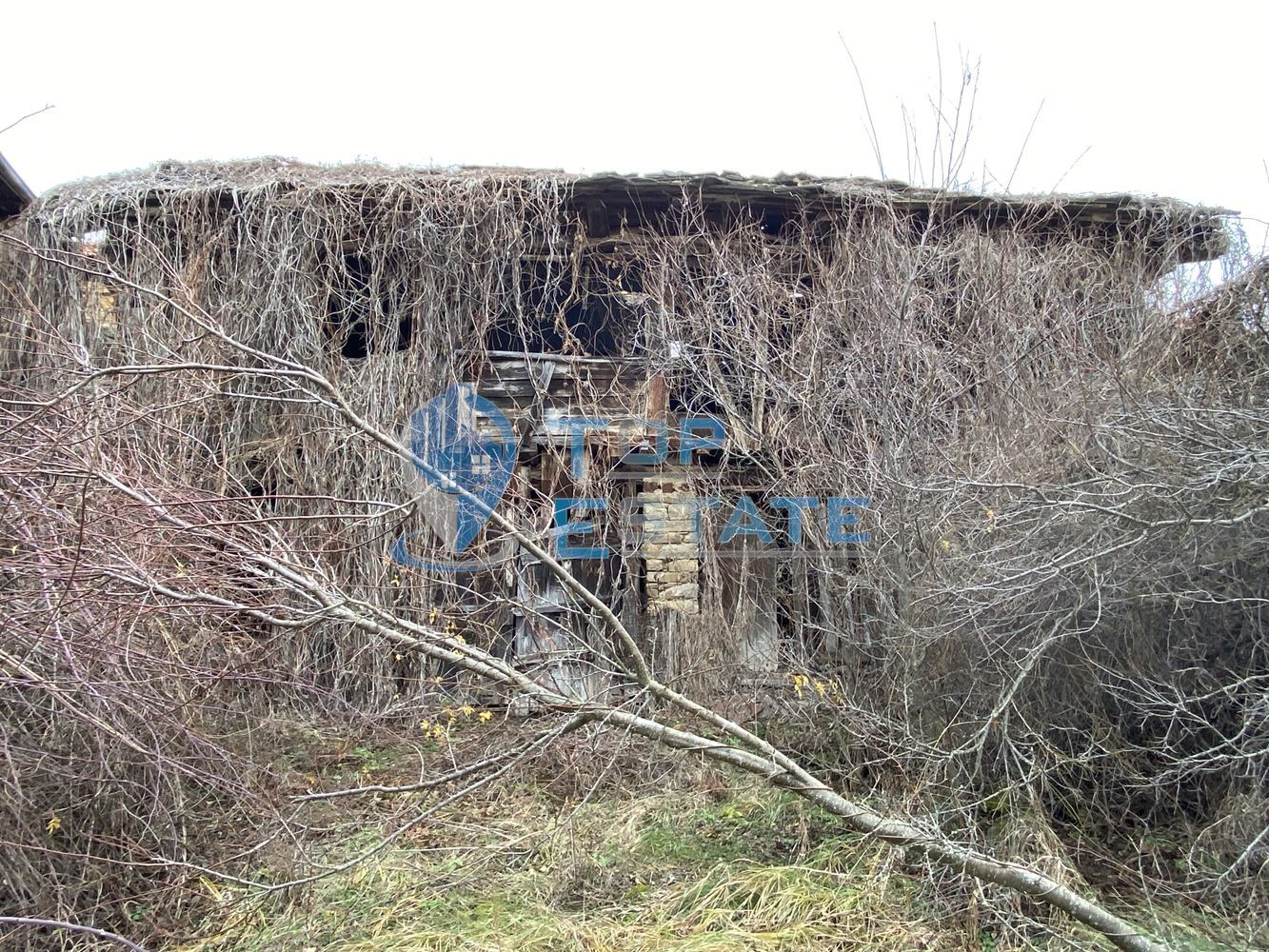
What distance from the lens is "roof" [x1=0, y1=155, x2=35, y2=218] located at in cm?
612

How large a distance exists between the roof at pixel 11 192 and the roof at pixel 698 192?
0.32m

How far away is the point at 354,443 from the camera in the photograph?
242 inches

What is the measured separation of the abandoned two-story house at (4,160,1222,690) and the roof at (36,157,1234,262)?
0.02 metres

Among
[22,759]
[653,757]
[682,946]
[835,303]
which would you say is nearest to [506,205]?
[835,303]

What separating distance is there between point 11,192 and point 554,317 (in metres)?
4.33

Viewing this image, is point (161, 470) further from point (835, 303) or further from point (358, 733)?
point (835, 303)

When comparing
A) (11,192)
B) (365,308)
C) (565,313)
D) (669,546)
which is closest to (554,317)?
(565,313)

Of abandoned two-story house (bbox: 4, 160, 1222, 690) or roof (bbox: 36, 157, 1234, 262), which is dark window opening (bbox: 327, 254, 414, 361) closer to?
abandoned two-story house (bbox: 4, 160, 1222, 690)

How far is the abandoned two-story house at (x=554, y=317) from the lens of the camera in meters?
5.80

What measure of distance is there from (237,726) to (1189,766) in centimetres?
496

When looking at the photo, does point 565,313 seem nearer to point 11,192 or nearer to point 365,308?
point 365,308

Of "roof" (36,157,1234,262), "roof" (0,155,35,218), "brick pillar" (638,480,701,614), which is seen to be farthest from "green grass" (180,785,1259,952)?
"roof" (0,155,35,218)

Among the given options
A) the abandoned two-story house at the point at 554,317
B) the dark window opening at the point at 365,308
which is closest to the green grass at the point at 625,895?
the abandoned two-story house at the point at 554,317

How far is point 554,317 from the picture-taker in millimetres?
6656
